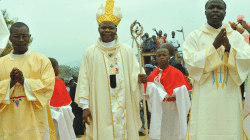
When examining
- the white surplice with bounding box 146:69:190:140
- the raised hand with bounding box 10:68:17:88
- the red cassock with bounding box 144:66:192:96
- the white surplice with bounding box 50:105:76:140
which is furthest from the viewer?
the red cassock with bounding box 144:66:192:96

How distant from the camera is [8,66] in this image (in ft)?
17.9

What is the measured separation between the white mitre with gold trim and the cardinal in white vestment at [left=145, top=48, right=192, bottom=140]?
81.1 inches

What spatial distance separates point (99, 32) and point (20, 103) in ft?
5.83

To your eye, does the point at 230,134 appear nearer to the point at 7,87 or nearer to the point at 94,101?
the point at 94,101

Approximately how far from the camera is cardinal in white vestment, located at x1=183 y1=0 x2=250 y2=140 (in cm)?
489

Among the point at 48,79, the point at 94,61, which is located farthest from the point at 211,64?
the point at 48,79

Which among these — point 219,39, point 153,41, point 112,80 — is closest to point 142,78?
point 112,80

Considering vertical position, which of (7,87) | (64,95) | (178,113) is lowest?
(178,113)

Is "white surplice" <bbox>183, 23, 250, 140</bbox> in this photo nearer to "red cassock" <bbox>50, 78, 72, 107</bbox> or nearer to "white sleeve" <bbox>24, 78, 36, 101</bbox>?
"white sleeve" <bbox>24, 78, 36, 101</bbox>

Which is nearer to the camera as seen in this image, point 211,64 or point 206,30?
point 211,64

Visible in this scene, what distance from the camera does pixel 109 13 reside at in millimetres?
5871

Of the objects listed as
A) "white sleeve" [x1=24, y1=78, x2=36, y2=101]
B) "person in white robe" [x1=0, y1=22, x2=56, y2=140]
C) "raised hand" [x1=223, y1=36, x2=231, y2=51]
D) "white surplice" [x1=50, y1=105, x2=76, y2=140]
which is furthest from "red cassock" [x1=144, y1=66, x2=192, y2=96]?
"white sleeve" [x1=24, y1=78, x2=36, y2=101]

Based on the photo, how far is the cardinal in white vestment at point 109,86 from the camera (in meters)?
5.62

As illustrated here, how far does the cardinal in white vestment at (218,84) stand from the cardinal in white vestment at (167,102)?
2184mm
